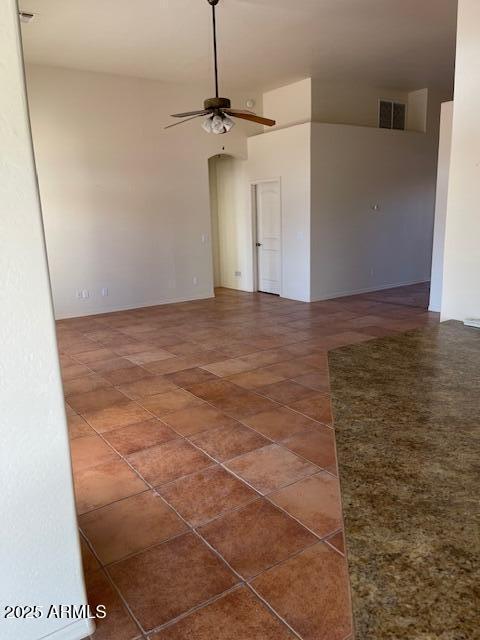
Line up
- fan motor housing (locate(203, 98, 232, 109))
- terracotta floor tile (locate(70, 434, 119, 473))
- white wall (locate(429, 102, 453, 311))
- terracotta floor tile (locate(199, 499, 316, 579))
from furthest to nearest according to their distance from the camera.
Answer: white wall (locate(429, 102, 453, 311))
fan motor housing (locate(203, 98, 232, 109))
terracotta floor tile (locate(70, 434, 119, 473))
terracotta floor tile (locate(199, 499, 316, 579))

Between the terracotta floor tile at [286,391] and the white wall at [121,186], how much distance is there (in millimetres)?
4287

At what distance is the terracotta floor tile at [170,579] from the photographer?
1.82 metres

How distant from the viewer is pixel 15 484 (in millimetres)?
1439

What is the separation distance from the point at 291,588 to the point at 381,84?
8.44 m

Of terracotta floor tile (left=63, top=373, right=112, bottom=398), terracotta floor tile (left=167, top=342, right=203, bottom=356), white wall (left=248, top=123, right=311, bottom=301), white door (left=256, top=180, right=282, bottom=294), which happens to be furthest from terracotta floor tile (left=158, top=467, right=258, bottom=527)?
white door (left=256, top=180, right=282, bottom=294)

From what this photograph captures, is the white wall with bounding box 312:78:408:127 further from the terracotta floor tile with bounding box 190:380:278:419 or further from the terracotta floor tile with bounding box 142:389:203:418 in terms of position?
the terracotta floor tile with bounding box 142:389:203:418

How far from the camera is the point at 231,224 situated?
30.7ft

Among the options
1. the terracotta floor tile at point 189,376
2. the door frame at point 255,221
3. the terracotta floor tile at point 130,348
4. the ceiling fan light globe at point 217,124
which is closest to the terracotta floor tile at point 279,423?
the terracotta floor tile at point 189,376

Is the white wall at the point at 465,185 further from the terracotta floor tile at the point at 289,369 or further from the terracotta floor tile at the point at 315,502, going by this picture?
the terracotta floor tile at the point at 289,369

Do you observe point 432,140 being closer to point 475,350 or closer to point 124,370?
point 124,370

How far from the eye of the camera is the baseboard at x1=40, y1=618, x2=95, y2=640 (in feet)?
5.31

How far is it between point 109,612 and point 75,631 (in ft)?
0.57

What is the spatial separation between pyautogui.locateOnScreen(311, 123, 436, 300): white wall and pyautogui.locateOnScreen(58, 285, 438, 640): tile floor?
287 centimetres

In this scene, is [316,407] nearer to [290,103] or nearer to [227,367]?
[227,367]
